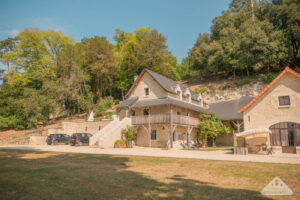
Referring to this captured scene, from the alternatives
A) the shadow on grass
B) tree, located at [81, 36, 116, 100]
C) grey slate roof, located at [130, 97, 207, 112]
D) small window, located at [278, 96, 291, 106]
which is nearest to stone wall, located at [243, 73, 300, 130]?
small window, located at [278, 96, 291, 106]

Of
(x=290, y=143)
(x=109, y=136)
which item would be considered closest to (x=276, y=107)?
(x=290, y=143)

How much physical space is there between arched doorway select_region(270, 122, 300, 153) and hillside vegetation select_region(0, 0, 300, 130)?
24.0 meters

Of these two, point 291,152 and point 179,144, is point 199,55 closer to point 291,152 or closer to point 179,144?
point 179,144

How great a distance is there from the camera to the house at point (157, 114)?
79.5ft

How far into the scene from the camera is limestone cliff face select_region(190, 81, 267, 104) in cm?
3916

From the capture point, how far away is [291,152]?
56.7ft

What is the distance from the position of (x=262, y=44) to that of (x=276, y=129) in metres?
24.8

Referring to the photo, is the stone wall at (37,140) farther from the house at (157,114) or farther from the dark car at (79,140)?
the house at (157,114)

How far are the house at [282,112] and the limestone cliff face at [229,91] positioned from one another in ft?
68.5

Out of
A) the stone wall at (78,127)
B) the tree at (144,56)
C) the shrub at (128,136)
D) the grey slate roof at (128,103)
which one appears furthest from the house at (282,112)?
the tree at (144,56)

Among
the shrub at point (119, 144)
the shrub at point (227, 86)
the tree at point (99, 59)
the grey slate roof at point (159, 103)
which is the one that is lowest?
the shrub at point (119, 144)

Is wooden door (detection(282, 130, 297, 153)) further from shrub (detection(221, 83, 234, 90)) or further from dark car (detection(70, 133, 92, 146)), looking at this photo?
shrub (detection(221, 83, 234, 90))

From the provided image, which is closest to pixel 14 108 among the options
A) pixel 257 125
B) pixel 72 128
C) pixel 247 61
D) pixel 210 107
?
pixel 72 128

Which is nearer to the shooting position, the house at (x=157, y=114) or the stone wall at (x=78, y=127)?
the house at (x=157, y=114)
